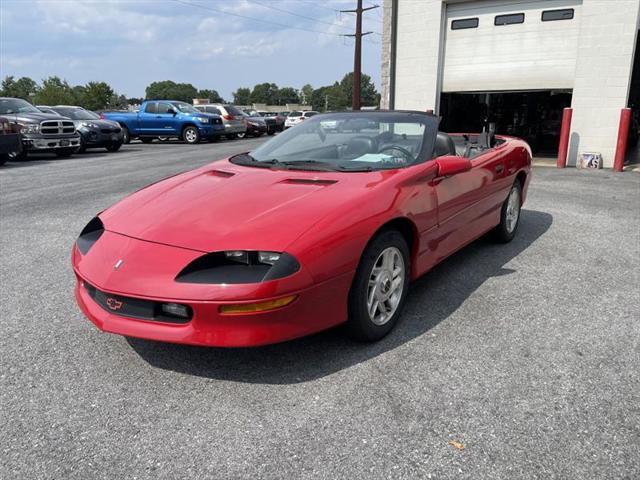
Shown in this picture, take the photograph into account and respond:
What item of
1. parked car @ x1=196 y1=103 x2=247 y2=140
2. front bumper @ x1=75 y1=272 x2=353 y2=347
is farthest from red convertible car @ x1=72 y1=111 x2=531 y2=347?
parked car @ x1=196 y1=103 x2=247 y2=140

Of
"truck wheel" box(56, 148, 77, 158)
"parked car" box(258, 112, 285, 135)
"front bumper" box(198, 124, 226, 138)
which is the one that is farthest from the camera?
"parked car" box(258, 112, 285, 135)

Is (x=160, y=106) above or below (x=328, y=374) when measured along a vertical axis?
above

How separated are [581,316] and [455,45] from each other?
12.4 m

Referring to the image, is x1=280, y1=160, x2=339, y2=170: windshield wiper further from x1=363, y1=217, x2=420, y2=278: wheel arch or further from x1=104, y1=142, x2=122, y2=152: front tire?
x1=104, y1=142, x2=122, y2=152: front tire

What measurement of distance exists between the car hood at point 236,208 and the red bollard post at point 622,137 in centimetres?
1072

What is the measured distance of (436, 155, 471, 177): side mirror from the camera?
3512 mm

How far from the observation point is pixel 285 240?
253 cm

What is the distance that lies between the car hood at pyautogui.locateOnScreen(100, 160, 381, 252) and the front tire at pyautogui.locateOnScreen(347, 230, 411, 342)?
34cm

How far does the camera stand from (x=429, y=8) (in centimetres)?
1409

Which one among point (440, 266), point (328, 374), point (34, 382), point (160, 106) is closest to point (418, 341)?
point (328, 374)

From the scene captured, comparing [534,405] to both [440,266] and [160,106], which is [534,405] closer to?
[440,266]

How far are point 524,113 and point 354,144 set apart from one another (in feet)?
61.1

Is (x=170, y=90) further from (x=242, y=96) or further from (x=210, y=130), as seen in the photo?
(x=210, y=130)

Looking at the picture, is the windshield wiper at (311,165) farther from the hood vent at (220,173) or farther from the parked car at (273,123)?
the parked car at (273,123)
